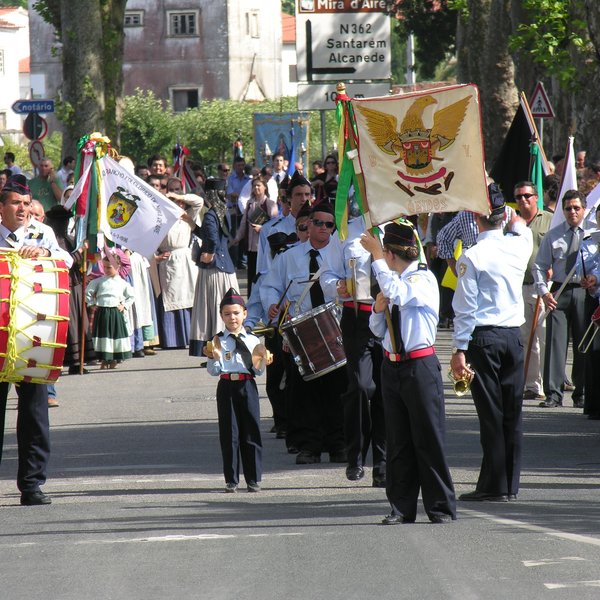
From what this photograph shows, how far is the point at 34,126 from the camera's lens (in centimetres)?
3444

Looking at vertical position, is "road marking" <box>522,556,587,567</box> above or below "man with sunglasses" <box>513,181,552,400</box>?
below

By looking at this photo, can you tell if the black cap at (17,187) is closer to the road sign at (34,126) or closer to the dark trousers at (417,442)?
the dark trousers at (417,442)

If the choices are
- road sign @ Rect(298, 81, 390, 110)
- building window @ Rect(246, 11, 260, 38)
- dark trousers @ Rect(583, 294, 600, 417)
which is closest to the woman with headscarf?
road sign @ Rect(298, 81, 390, 110)

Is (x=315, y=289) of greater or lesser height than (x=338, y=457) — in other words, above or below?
above

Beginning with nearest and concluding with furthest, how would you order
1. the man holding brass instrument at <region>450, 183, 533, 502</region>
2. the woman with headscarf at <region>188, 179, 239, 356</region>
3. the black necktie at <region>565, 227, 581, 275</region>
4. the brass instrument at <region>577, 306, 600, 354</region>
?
the man holding brass instrument at <region>450, 183, 533, 502</region>
the brass instrument at <region>577, 306, 600, 354</region>
the black necktie at <region>565, 227, 581, 275</region>
the woman with headscarf at <region>188, 179, 239, 356</region>

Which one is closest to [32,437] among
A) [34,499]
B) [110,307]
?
[34,499]

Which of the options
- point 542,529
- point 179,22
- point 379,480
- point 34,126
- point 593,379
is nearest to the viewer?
point 542,529

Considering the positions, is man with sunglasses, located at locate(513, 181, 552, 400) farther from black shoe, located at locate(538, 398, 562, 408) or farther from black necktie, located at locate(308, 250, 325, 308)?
black necktie, located at locate(308, 250, 325, 308)

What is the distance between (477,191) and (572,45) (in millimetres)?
15092

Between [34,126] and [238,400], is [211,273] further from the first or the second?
[34,126]

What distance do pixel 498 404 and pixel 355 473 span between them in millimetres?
1349

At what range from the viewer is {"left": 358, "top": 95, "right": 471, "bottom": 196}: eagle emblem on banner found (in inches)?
435

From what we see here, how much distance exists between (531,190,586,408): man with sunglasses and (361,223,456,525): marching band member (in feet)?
18.3

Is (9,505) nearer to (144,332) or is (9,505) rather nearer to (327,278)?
(327,278)
